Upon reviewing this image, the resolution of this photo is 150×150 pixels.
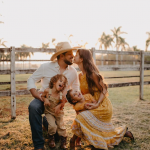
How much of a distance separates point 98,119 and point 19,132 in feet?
5.38

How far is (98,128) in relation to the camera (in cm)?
268

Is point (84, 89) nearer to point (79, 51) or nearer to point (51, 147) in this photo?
point (79, 51)

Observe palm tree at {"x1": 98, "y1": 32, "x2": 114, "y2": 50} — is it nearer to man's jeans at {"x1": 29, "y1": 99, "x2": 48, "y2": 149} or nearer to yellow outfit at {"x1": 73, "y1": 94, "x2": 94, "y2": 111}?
yellow outfit at {"x1": 73, "y1": 94, "x2": 94, "y2": 111}

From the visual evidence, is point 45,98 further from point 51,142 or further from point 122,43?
point 122,43

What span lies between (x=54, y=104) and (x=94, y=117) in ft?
2.23

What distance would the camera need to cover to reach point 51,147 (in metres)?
2.83

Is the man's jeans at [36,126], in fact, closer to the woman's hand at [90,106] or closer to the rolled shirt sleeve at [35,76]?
the rolled shirt sleeve at [35,76]

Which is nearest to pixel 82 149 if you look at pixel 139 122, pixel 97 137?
pixel 97 137

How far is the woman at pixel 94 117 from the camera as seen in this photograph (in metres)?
2.58

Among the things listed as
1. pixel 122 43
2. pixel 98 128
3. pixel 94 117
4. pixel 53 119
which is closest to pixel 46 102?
pixel 53 119

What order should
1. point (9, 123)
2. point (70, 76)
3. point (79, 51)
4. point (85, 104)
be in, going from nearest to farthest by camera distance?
point (85, 104), point (79, 51), point (70, 76), point (9, 123)

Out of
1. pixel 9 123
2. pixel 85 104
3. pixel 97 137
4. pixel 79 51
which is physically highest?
pixel 79 51

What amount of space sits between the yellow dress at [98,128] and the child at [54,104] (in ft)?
1.09

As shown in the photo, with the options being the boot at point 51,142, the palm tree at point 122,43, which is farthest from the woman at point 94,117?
the palm tree at point 122,43
